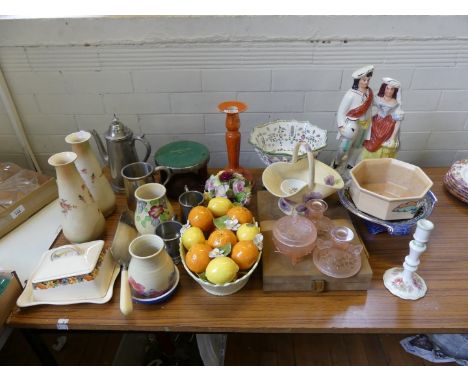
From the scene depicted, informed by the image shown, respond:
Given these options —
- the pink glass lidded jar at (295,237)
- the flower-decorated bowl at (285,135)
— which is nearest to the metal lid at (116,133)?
the flower-decorated bowl at (285,135)

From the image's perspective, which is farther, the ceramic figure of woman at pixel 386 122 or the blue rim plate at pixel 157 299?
the ceramic figure of woman at pixel 386 122

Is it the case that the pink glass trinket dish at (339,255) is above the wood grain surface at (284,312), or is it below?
above

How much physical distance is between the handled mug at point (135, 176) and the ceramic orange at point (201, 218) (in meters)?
0.16

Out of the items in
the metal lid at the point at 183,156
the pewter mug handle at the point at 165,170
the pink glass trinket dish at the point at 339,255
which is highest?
the metal lid at the point at 183,156

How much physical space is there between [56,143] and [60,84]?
24 cm

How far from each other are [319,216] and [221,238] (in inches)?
9.6

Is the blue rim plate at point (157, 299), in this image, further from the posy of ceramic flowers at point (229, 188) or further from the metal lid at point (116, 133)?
the metal lid at point (116, 133)

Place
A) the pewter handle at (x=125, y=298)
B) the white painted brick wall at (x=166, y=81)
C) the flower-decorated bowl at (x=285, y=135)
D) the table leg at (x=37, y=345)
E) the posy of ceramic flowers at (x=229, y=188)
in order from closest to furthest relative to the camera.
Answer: the pewter handle at (x=125, y=298), the table leg at (x=37, y=345), the posy of ceramic flowers at (x=229, y=188), the flower-decorated bowl at (x=285, y=135), the white painted brick wall at (x=166, y=81)

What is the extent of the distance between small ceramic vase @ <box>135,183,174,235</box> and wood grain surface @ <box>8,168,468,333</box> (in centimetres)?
14

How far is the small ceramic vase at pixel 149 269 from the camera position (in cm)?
70

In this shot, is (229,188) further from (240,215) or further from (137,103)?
(137,103)

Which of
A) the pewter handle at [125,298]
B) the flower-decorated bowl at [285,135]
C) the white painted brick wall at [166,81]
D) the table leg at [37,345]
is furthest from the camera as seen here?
the white painted brick wall at [166,81]

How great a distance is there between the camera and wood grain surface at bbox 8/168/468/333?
27.9 inches
